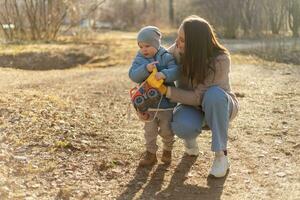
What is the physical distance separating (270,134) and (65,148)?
6.62 ft

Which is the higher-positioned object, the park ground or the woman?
the woman

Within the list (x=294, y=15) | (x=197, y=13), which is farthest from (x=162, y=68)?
(x=197, y=13)

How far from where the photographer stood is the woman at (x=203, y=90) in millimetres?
4016

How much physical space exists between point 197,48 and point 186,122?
1.80ft

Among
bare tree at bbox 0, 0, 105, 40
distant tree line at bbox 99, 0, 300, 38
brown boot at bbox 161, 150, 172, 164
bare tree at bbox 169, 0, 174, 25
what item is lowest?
bare tree at bbox 169, 0, 174, 25

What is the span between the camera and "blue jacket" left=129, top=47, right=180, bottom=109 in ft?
13.3

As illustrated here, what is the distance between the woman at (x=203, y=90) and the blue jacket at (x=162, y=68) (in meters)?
0.07

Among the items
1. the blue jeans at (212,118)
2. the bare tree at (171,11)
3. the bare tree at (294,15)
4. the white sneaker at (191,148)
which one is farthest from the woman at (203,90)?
the bare tree at (171,11)

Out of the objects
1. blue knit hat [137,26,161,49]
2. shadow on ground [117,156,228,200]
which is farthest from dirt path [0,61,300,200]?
blue knit hat [137,26,161,49]

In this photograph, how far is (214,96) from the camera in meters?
3.99

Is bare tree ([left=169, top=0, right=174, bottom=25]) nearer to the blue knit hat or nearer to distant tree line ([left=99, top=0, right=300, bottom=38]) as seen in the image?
distant tree line ([left=99, top=0, right=300, bottom=38])

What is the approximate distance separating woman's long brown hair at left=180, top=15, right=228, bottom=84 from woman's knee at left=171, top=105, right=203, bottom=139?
0.84 ft

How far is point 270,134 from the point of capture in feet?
17.6

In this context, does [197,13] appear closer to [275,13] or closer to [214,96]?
[275,13]
